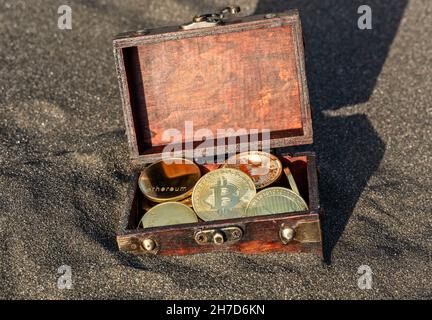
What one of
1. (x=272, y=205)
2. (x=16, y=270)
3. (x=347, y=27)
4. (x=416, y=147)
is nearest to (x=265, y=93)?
(x=272, y=205)

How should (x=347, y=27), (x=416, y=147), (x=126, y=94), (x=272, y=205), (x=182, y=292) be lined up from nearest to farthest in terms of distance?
(x=182, y=292) → (x=272, y=205) → (x=126, y=94) → (x=416, y=147) → (x=347, y=27)

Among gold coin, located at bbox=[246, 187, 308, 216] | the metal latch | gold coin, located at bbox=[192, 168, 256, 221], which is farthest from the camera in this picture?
gold coin, located at bbox=[192, 168, 256, 221]

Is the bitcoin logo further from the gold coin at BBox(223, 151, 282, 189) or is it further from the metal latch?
the metal latch

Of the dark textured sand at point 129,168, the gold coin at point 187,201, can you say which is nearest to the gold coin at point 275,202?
the dark textured sand at point 129,168

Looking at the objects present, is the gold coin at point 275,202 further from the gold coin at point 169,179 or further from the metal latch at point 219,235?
the gold coin at point 169,179

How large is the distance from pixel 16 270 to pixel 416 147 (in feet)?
8.66

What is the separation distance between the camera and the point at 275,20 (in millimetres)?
4113

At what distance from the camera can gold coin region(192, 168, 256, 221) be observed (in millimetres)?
4082

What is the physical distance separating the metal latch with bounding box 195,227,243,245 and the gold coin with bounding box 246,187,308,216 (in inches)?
8.1

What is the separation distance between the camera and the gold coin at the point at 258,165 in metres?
4.24

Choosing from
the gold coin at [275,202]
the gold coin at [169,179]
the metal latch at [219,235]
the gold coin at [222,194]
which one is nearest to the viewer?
the metal latch at [219,235]

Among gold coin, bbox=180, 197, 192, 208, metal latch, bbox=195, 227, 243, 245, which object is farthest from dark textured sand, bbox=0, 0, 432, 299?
gold coin, bbox=180, 197, 192, 208

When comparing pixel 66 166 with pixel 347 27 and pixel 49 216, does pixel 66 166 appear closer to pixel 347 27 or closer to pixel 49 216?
pixel 49 216

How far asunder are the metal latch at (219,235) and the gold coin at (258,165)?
1.57 feet
